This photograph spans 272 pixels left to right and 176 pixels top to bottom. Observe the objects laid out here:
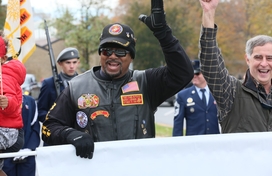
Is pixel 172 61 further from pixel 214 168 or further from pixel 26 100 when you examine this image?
pixel 26 100

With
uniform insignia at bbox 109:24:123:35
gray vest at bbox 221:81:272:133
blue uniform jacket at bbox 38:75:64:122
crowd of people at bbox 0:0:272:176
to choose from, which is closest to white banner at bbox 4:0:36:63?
blue uniform jacket at bbox 38:75:64:122

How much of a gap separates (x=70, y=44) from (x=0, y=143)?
2600cm

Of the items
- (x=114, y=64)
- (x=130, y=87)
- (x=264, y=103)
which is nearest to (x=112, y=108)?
(x=130, y=87)

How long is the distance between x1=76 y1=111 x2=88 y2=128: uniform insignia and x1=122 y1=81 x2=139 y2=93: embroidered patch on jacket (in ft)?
1.09

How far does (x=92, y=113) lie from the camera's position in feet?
10.2

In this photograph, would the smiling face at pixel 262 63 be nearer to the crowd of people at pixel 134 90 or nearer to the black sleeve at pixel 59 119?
the crowd of people at pixel 134 90

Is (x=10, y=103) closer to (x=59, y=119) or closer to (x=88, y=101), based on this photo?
(x=59, y=119)

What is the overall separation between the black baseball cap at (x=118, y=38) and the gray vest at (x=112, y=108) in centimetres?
24

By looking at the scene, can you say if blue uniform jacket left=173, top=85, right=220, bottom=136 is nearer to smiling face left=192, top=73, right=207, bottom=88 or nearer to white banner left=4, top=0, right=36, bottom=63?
smiling face left=192, top=73, right=207, bottom=88

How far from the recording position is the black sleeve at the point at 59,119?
3.02 metres

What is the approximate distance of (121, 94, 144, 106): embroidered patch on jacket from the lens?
3.15 meters

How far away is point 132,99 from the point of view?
3.17m

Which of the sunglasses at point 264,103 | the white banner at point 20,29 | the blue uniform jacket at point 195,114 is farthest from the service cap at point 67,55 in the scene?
the sunglasses at point 264,103

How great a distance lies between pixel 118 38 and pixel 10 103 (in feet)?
2.95
